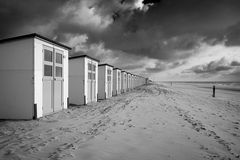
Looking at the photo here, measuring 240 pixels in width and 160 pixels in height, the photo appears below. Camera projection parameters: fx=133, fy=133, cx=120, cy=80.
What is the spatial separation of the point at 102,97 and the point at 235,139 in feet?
41.6

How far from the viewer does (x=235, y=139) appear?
4531 millimetres

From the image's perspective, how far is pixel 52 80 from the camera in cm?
802

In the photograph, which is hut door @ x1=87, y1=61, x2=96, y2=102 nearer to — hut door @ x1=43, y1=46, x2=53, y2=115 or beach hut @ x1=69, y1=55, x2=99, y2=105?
beach hut @ x1=69, y1=55, x2=99, y2=105

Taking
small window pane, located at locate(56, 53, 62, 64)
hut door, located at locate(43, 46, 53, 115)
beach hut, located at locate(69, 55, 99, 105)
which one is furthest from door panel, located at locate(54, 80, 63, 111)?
beach hut, located at locate(69, 55, 99, 105)

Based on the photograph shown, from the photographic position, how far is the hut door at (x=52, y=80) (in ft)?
24.5

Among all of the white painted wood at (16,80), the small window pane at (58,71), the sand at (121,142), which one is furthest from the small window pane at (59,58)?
the sand at (121,142)

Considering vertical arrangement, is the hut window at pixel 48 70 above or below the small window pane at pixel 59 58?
below

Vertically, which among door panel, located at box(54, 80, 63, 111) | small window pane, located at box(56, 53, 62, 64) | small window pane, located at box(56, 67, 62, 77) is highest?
small window pane, located at box(56, 53, 62, 64)

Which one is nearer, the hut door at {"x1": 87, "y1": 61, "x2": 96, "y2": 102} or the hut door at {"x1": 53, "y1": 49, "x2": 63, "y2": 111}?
the hut door at {"x1": 53, "y1": 49, "x2": 63, "y2": 111}

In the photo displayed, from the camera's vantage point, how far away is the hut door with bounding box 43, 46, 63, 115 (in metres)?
7.48

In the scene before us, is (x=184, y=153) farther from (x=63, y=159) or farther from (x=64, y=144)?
(x=64, y=144)

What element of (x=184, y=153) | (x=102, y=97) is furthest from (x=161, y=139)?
(x=102, y=97)

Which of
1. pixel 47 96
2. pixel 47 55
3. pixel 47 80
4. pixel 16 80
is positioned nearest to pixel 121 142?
pixel 47 96

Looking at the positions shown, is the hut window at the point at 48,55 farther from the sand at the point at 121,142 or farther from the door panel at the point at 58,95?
the sand at the point at 121,142
